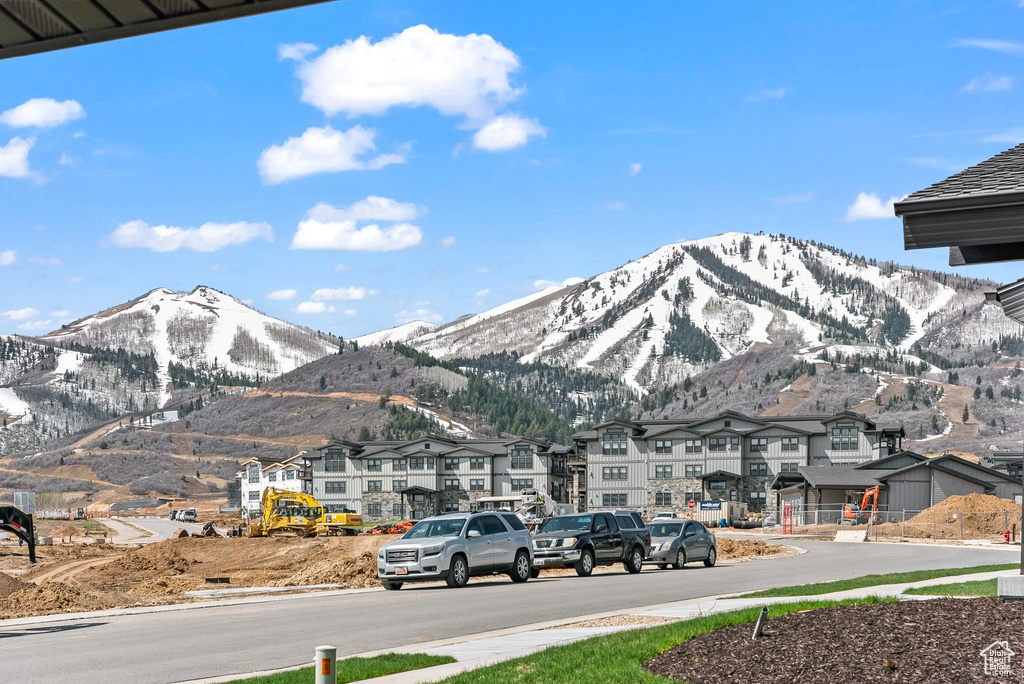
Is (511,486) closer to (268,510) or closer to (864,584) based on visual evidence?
(268,510)

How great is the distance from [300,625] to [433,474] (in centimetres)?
9189

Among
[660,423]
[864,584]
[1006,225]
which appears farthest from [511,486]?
[1006,225]

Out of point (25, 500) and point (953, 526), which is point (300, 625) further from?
point (953, 526)

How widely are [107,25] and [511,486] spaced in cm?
10625

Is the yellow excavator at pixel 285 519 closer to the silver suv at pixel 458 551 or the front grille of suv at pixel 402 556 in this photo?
the silver suv at pixel 458 551

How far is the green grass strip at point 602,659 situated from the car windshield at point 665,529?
20.5 metres

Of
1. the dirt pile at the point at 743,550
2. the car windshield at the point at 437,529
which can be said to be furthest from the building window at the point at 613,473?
the car windshield at the point at 437,529

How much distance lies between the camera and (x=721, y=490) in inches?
3789

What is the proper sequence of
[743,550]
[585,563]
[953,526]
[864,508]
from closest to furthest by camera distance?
[585,563] → [743,550] → [953,526] → [864,508]

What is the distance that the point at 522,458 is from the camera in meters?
110

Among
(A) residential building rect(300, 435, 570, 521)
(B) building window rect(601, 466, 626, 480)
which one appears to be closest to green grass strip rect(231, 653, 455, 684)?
(B) building window rect(601, 466, 626, 480)

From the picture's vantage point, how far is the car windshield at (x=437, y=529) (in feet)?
89.1

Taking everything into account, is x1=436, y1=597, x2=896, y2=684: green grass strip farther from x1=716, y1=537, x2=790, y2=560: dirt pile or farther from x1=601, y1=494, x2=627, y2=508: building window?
x1=601, y1=494, x2=627, y2=508: building window

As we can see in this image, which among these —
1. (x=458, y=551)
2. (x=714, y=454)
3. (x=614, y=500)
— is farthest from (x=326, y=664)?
(x=614, y=500)
